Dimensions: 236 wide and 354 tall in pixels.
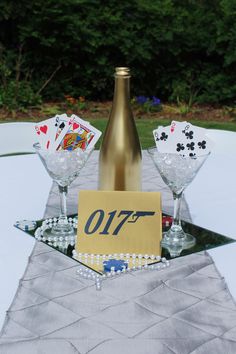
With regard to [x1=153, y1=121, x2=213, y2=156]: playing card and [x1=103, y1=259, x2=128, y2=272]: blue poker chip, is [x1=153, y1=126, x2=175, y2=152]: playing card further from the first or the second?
[x1=103, y1=259, x2=128, y2=272]: blue poker chip

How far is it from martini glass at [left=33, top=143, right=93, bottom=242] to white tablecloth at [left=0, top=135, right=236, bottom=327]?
64 mm

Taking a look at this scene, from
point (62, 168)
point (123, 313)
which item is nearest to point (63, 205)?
point (62, 168)

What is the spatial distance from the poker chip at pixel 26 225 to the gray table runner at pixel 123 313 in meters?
0.20

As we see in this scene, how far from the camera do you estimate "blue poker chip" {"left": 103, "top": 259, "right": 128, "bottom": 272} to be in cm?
116

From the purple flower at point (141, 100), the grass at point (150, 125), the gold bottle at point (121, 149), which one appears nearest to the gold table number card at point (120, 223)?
the gold bottle at point (121, 149)

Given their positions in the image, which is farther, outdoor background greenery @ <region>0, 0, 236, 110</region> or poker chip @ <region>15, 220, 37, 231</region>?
outdoor background greenery @ <region>0, 0, 236, 110</region>

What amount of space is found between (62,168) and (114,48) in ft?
16.6

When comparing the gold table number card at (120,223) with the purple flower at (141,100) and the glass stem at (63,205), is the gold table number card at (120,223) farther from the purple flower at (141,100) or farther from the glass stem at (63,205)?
the purple flower at (141,100)

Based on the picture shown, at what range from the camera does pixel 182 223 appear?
1.47 meters

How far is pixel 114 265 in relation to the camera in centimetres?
117

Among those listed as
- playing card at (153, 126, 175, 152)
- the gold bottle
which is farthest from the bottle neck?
playing card at (153, 126, 175, 152)

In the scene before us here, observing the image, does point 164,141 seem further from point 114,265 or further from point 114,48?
point 114,48

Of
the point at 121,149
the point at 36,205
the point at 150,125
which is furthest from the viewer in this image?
the point at 150,125

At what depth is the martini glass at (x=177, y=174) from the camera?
Result: 1283mm
